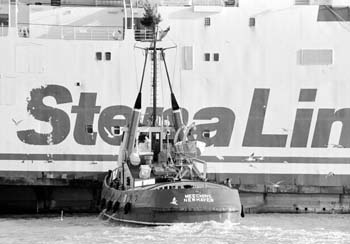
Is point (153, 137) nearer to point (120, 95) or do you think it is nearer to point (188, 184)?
point (120, 95)

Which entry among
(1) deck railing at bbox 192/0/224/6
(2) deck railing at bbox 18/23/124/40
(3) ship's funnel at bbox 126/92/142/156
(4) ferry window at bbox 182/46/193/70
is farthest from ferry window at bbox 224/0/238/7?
(3) ship's funnel at bbox 126/92/142/156

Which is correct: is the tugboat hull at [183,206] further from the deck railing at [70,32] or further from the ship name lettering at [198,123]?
the deck railing at [70,32]

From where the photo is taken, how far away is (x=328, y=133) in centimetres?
3600

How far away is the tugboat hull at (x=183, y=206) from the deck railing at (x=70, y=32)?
8.17 metres

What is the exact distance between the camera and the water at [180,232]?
27562 mm

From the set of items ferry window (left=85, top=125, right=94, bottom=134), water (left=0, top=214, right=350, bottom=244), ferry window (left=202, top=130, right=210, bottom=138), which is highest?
ferry window (left=85, top=125, right=94, bottom=134)

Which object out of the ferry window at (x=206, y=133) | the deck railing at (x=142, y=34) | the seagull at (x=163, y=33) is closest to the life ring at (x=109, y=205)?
the ferry window at (x=206, y=133)

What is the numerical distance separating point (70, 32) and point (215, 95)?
519 centimetres

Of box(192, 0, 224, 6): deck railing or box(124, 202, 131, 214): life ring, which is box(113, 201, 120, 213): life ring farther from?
box(192, 0, 224, 6): deck railing

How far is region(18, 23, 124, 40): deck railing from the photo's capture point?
3662cm

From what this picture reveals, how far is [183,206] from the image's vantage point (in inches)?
1141

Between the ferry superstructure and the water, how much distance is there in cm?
278

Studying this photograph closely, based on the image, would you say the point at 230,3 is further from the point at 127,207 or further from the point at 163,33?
the point at 127,207

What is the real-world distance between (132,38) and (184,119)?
313cm
